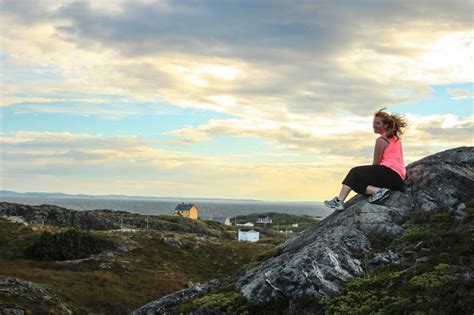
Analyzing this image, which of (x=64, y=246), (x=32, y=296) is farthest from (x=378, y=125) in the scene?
(x=64, y=246)

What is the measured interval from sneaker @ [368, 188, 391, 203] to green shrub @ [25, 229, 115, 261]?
41915 millimetres

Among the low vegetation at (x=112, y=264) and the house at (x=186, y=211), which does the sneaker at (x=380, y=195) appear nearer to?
the low vegetation at (x=112, y=264)

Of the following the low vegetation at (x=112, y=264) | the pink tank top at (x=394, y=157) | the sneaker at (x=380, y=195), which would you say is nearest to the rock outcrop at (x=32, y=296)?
the low vegetation at (x=112, y=264)

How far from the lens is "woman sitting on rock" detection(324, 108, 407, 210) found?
42.1 ft

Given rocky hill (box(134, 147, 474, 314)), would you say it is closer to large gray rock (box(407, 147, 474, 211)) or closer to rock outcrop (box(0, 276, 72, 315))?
large gray rock (box(407, 147, 474, 211))

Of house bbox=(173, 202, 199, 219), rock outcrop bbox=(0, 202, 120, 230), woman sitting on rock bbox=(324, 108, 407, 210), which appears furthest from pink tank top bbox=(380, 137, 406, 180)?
house bbox=(173, 202, 199, 219)

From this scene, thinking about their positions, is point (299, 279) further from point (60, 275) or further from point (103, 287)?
point (60, 275)

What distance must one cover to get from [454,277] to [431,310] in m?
1.27

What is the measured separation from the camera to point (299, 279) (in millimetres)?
9883

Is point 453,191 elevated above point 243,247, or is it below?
above

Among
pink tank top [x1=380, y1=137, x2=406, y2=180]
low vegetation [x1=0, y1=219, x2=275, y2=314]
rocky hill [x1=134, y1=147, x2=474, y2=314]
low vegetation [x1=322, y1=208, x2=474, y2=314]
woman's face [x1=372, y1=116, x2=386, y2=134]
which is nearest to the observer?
low vegetation [x1=322, y1=208, x2=474, y2=314]

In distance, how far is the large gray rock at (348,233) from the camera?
991 cm

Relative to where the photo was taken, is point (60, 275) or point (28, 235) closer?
point (60, 275)

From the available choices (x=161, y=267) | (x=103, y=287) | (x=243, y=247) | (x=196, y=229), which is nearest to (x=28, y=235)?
(x=161, y=267)
